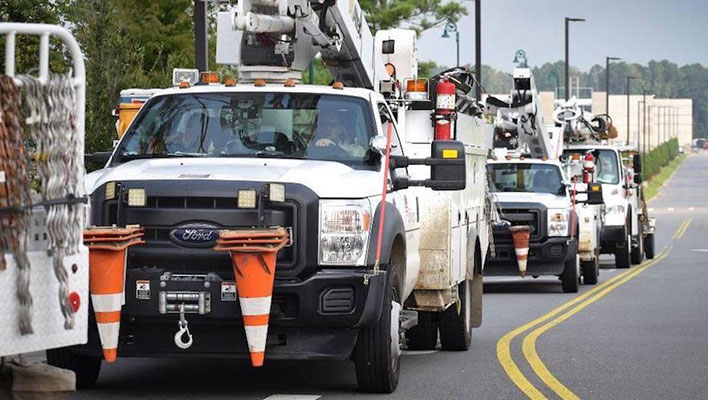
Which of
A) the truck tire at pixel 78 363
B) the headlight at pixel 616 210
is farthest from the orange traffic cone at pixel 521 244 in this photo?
the truck tire at pixel 78 363

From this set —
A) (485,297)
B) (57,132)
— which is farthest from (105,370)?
(485,297)

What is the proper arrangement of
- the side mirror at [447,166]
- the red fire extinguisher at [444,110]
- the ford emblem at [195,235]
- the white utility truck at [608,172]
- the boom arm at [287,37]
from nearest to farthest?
the ford emblem at [195,235], the side mirror at [447,166], the boom arm at [287,37], the red fire extinguisher at [444,110], the white utility truck at [608,172]

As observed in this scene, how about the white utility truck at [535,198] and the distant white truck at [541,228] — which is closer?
the distant white truck at [541,228]

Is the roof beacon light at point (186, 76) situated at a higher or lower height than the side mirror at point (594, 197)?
higher

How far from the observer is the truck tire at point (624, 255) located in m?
34.8

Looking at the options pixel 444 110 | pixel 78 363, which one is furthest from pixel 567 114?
pixel 78 363

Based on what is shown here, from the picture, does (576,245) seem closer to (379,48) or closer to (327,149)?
(379,48)

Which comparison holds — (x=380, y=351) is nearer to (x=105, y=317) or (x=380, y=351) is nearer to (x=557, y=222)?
(x=105, y=317)

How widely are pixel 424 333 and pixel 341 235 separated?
4661 millimetres

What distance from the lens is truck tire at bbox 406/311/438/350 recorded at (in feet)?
49.5

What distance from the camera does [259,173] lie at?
10.9 m

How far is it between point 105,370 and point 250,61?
3.09m

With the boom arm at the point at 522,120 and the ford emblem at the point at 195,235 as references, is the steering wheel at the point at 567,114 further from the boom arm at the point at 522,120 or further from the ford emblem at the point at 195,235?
the ford emblem at the point at 195,235

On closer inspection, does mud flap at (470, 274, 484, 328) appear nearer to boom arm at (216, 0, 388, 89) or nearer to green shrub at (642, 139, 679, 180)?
boom arm at (216, 0, 388, 89)
